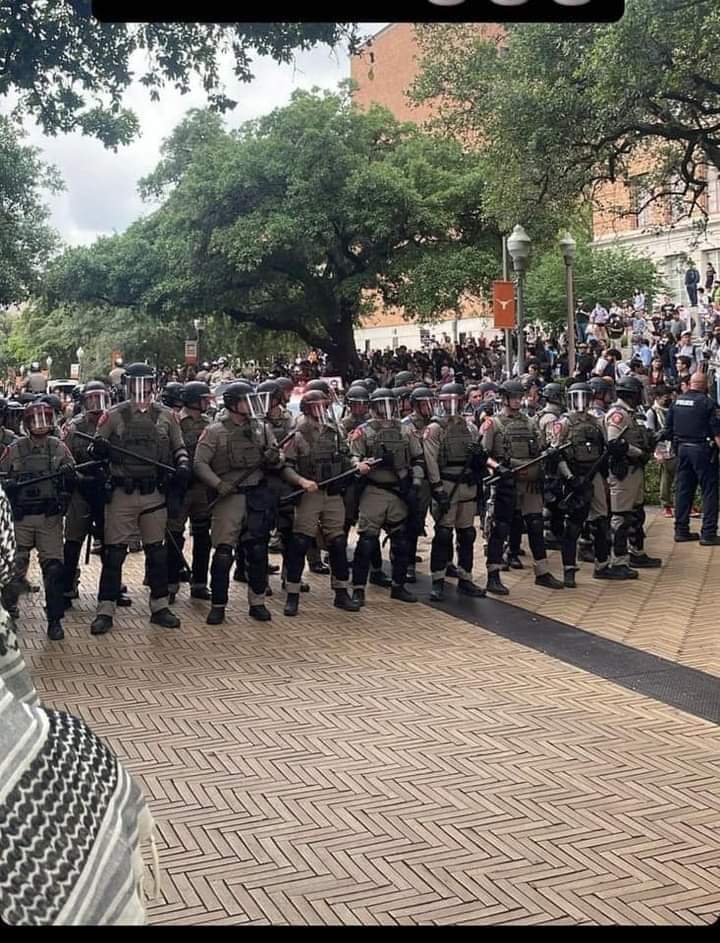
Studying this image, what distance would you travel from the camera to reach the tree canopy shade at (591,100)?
36.8 ft

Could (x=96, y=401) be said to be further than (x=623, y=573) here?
No

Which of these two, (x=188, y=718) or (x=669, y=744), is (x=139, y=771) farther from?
(x=669, y=744)

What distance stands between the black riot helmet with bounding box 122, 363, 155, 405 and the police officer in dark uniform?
20.9ft

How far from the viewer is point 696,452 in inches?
483

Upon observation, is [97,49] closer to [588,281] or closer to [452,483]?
[452,483]

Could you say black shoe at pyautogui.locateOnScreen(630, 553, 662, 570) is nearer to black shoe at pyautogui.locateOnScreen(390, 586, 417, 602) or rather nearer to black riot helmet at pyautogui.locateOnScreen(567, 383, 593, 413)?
black riot helmet at pyautogui.locateOnScreen(567, 383, 593, 413)

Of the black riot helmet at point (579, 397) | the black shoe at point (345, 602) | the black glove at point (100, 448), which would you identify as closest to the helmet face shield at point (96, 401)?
the black glove at point (100, 448)

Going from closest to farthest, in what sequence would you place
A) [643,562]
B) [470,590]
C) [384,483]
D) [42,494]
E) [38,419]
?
1. [42,494]
2. [38,419]
3. [384,483]
4. [470,590]
5. [643,562]

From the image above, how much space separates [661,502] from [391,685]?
8982mm

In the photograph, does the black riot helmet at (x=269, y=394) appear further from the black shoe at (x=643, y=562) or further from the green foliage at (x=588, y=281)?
the green foliage at (x=588, y=281)

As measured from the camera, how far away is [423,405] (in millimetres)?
10578

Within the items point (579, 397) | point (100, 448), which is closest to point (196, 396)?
point (100, 448)

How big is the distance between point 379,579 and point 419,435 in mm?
1517
